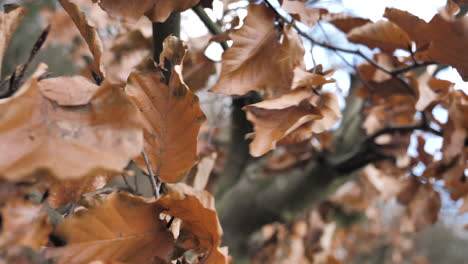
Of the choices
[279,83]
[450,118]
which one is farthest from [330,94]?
[450,118]

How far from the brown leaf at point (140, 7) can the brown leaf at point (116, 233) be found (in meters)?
0.21

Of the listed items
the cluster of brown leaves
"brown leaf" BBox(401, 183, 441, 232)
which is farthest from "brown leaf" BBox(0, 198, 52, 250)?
"brown leaf" BBox(401, 183, 441, 232)

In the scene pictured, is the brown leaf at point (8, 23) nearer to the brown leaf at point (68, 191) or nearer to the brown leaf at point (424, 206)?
the brown leaf at point (68, 191)

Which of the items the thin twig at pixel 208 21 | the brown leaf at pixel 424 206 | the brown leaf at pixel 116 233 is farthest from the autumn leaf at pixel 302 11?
the brown leaf at pixel 424 206

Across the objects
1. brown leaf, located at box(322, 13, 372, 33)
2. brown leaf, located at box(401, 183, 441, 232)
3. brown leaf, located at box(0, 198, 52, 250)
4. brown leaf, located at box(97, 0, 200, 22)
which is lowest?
brown leaf, located at box(401, 183, 441, 232)

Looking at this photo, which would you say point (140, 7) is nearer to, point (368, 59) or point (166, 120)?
point (166, 120)

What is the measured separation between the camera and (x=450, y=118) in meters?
0.60

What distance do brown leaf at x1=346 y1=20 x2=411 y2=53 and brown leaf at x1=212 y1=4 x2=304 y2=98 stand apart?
124 millimetres

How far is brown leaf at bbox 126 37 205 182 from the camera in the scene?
0.38 meters

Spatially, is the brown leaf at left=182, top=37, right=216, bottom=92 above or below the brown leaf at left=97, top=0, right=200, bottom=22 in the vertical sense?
below

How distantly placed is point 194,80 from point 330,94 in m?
0.39

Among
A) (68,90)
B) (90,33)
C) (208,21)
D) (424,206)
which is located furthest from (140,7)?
(424,206)

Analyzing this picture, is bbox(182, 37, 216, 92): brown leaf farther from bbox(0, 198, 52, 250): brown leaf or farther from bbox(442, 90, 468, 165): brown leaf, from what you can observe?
bbox(0, 198, 52, 250): brown leaf

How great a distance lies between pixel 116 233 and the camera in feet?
1.11
